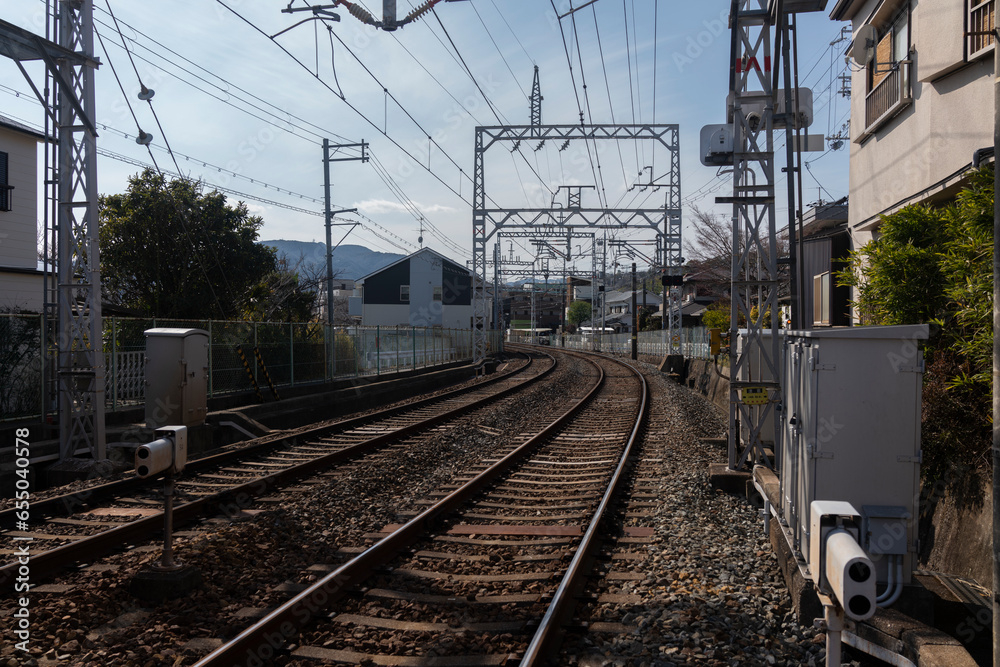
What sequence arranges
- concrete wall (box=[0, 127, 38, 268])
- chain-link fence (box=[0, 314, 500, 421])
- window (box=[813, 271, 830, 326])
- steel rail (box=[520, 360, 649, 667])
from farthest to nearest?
concrete wall (box=[0, 127, 38, 268]) < window (box=[813, 271, 830, 326]) < chain-link fence (box=[0, 314, 500, 421]) < steel rail (box=[520, 360, 649, 667])

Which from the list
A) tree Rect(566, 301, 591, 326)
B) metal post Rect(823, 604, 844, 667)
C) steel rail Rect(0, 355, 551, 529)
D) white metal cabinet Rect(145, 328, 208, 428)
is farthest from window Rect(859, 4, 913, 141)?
tree Rect(566, 301, 591, 326)

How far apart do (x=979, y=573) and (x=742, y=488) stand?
2.80 metres

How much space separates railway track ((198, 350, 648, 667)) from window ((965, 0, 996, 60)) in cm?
692

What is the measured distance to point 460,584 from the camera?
536 cm

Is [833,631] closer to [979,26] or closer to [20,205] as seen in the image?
[979,26]

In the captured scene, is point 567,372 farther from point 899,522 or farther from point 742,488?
point 899,522

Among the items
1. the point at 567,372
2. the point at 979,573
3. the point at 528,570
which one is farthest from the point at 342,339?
the point at 979,573

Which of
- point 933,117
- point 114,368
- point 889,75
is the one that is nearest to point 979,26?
point 933,117

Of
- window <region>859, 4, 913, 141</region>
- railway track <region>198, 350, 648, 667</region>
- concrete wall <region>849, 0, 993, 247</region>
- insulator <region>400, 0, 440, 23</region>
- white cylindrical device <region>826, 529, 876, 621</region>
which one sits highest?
insulator <region>400, 0, 440, 23</region>

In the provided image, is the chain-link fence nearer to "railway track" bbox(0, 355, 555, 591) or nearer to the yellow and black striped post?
the yellow and black striped post

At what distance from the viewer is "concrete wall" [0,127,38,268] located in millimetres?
17700

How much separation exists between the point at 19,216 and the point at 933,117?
65.8 ft

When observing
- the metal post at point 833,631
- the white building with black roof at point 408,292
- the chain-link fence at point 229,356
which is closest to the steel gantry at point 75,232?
the chain-link fence at point 229,356

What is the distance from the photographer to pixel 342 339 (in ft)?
69.1
